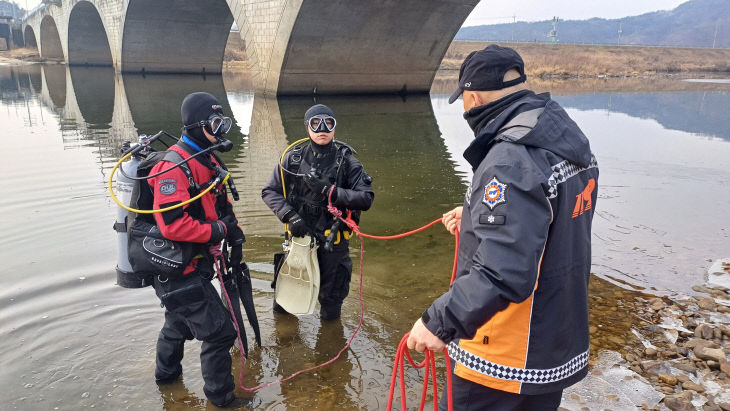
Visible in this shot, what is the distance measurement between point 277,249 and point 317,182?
2587 millimetres

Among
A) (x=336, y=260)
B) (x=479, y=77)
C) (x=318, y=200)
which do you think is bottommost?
(x=336, y=260)

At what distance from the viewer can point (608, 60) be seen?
5325cm

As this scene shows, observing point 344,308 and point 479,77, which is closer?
point 479,77

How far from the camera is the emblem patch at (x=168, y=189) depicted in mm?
2979

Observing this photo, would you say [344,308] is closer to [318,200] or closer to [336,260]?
[336,260]

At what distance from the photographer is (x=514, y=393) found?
2059 millimetres

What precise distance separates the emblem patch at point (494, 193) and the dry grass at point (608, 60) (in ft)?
147

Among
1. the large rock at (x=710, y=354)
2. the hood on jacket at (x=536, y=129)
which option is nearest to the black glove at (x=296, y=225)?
the hood on jacket at (x=536, y=129)

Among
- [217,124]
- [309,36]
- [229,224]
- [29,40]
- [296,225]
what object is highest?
[29,40]

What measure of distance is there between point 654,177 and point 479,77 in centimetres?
1012

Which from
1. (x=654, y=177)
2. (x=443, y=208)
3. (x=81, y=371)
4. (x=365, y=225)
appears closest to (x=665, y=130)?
(x=654, y=177)

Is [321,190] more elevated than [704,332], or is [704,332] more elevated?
[321,190]

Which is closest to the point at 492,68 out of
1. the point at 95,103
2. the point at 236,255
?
the point at 236,255

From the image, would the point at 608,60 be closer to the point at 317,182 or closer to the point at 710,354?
the point at 710,354
